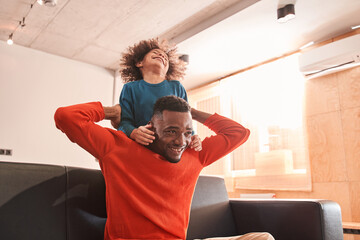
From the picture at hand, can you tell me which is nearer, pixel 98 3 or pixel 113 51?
pixel 98 3

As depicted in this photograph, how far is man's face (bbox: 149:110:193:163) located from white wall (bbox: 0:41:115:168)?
3542 millimetres

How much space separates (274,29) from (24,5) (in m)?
2.73

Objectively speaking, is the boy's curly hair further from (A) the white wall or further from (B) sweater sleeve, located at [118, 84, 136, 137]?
(A) the white wall

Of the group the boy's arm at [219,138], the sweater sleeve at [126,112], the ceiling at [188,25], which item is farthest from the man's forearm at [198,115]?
the ceiling at [188,25]

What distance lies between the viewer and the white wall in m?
4.04

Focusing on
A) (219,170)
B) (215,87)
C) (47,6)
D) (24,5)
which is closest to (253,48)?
(215,87)

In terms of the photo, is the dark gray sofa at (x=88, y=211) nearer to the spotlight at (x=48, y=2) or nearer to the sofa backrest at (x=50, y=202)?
the sofa backrest at (x=50, y=202)

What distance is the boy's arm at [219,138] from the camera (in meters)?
1.31

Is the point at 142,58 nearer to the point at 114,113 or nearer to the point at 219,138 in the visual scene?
the point at 114,113

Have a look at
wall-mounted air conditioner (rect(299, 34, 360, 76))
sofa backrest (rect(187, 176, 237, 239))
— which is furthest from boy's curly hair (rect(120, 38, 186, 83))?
wall-mounted air conditioner (rect(299, 34, 360, 76))

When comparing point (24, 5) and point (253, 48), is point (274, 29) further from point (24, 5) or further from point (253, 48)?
point (24, 5)

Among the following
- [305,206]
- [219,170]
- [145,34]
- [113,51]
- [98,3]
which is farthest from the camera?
[219,170]

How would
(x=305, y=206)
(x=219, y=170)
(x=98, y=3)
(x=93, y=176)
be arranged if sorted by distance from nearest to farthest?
(x=93, y=176)
(x=305, y=206)
(x=98, y=3)
(x=219, y=170)

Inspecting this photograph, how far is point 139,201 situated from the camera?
1.12 metres
